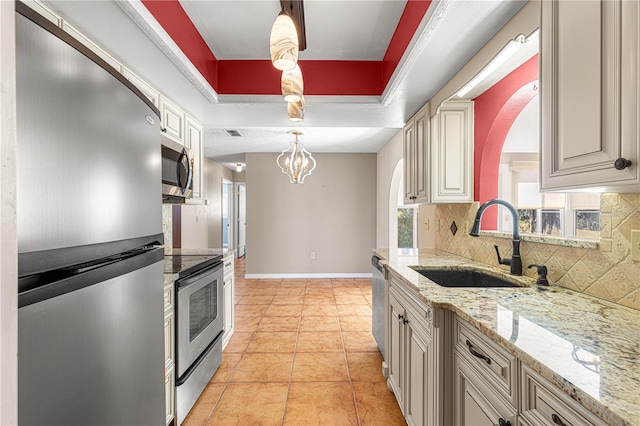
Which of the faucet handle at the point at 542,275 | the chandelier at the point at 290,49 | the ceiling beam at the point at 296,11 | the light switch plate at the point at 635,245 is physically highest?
the ceiling beam at the point at 296,11

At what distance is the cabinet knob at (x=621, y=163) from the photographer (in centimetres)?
82

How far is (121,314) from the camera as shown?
0.67 meters

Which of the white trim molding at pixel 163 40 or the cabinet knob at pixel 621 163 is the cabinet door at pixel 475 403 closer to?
the cabinet knob at pixel 621 163

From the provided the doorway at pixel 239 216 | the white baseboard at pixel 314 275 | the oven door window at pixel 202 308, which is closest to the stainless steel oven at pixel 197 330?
the oven door window at pixel 202 308

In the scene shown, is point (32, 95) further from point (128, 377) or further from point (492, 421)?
point (492, 421)

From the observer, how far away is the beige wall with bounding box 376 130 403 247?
4668mm

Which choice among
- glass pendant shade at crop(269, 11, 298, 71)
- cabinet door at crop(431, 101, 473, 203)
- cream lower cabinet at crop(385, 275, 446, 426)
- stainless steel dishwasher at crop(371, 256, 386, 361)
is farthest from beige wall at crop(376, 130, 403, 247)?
glass pendant shade at crop(269, 11, 298, 71)

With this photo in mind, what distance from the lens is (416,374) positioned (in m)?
1.51

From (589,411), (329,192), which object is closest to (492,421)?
(589,411)

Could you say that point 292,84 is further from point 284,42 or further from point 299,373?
point 299,373

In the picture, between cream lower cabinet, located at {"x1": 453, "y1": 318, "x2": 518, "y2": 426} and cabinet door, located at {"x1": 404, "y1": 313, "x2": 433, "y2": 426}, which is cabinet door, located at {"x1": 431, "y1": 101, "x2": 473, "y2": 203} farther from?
cream lower cabinet, located at {"x1": 453, "y1": 318, "x2": 518, "y2": 426}

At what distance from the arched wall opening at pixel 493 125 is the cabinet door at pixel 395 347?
3.10ft

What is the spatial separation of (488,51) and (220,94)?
2115 mm

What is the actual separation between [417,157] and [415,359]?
1637 mm
